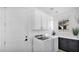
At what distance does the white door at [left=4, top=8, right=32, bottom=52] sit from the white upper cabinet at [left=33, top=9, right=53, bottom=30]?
179 mm

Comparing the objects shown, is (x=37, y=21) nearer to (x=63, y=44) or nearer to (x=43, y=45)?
(x=43, y=45)

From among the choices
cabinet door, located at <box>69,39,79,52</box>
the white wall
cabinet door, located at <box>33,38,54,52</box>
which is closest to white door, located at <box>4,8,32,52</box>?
cabinet door, located at <box>33,38,54,52</box>

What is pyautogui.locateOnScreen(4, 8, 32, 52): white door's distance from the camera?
1.26 meters

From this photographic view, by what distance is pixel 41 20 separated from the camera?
52.1 inches

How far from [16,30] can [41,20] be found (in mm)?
467

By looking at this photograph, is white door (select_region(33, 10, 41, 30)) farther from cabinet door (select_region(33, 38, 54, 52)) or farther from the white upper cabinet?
cabinet door (select_region(33, 38, 54, 52))

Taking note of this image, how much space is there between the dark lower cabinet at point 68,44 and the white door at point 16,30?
0.56m

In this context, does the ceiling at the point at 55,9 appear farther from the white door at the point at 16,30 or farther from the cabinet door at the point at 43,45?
the cabinet door at the point at 43,45

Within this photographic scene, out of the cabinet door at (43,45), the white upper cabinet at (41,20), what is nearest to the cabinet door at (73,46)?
the cabinet door at (43,45)

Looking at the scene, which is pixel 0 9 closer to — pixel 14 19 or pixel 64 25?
pixel 14 19

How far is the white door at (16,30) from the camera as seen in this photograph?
1.26m
